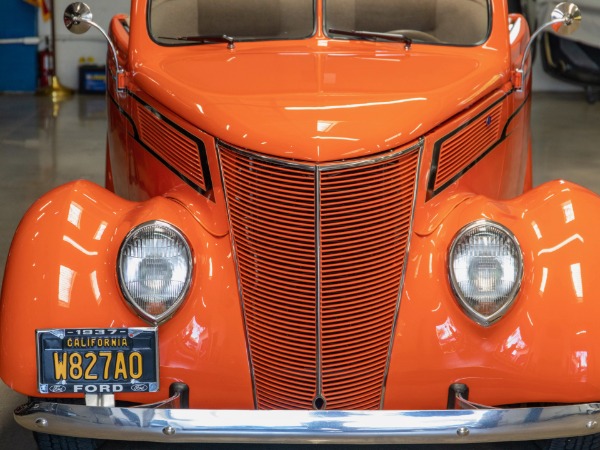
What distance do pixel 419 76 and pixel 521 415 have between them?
3.81 feet

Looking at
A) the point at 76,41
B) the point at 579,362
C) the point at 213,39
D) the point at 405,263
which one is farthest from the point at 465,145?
the point at 76,41

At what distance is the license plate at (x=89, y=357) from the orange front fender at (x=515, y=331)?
698mm

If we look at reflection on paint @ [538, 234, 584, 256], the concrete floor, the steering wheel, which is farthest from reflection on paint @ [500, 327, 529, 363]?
the concrete floor

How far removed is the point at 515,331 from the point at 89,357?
1.11 meters

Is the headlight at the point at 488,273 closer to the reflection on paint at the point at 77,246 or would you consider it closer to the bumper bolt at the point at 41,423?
the reflection on paint at the point at 77,246

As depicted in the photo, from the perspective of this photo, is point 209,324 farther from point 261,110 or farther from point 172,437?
point 261,110

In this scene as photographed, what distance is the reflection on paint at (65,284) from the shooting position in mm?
2615

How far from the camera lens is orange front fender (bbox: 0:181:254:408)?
260 cm

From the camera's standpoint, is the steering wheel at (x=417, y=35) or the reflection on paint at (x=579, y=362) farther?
the steering wheel at (x=417, y=35)

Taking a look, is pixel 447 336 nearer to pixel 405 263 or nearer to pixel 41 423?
pixel 405 263

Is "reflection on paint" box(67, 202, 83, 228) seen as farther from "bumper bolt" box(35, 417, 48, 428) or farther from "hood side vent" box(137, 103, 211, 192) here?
"bumper bolt" box(35, 417, 48, 428)

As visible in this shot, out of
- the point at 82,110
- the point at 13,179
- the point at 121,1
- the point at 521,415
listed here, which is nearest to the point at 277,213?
the point at 521,415

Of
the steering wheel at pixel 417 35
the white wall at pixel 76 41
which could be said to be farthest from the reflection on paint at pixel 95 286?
the white wall at pixel 76 41

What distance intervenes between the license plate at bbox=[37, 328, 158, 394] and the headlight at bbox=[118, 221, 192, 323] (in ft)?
0.39
